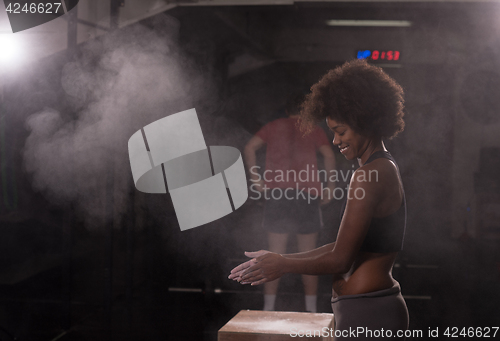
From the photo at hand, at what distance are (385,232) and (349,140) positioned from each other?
0.93 ft

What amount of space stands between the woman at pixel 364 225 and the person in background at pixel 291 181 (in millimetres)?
1116

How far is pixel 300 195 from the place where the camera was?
2.61 m

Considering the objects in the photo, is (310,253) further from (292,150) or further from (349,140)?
(292,150)

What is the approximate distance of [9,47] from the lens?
7.91 ft

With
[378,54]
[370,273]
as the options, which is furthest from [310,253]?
[378,54]

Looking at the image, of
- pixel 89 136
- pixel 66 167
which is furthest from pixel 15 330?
pixel 89 136

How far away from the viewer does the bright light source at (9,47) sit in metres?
2.40

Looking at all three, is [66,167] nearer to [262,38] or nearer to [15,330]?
[15,330]

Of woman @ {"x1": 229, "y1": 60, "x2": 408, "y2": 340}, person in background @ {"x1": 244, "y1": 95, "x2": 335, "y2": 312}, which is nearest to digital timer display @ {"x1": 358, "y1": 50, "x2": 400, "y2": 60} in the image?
person in background @ {"x1": 244, "y1": 95, "x2": 335, "y2": 312}

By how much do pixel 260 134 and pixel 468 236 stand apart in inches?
63.9

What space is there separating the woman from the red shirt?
111 cm

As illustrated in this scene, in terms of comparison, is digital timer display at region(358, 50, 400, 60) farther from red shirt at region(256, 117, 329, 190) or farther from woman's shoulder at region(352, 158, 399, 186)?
woman's shoulder at region(352, 158, 399, 186)

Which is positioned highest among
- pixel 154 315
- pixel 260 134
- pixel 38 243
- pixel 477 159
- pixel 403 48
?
pixel 403 48

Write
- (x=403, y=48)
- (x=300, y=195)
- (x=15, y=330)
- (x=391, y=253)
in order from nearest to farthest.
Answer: (x=391, y=253)
(x=15, y=330)
(x=300, y=195)
(x=403, y=48)
